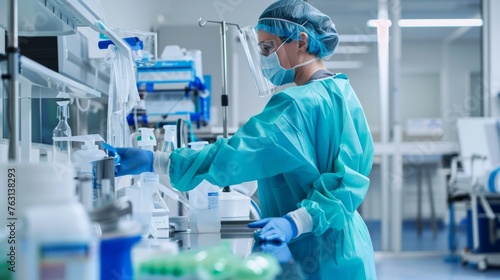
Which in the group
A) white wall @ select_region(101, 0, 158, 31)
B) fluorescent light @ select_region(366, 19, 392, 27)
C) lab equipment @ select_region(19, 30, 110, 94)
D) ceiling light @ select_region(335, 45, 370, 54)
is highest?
fluorescent light @ select_region(366, 19, 392, 27)

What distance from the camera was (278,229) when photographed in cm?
142

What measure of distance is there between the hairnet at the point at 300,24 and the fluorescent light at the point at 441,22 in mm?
4805

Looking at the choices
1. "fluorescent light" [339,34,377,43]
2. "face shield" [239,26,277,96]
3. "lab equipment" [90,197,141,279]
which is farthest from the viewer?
"fluorescent light" [339,34,377,43]

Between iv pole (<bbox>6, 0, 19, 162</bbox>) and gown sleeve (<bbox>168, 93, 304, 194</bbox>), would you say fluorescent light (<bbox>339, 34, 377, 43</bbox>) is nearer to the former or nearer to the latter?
gown sleeve (<bbox>168, 93, 304, 194</bbox>)

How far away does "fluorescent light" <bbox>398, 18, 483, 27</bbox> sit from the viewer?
6383mm

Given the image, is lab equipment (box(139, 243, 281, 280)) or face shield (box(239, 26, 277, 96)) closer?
lab equipment (box(139, 243, 281, 280))

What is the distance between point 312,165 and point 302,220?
0.51ft

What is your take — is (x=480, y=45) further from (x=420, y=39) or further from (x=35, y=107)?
(x=35, y=107)

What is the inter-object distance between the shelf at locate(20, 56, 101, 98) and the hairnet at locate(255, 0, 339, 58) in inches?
23.0

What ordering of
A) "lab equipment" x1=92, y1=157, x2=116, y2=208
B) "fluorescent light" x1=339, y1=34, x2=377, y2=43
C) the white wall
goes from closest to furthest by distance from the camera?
→ "lab equipment" x1=92, y1=157, x2=116, y2=208
the white wall
"fluorescent light" x1=339, y1=34, x2=377, y2=43

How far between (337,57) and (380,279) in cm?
306

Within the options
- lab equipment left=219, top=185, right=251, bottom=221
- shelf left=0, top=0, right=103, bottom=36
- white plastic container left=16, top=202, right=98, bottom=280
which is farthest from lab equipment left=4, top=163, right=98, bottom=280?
lab equipment left=219, top=185, right=251, bottom=221

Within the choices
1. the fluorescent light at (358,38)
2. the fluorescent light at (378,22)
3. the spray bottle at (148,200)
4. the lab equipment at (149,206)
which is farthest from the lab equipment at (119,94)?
the fluorescent light at (358,38)

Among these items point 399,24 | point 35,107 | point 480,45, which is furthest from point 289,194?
point 480,45
